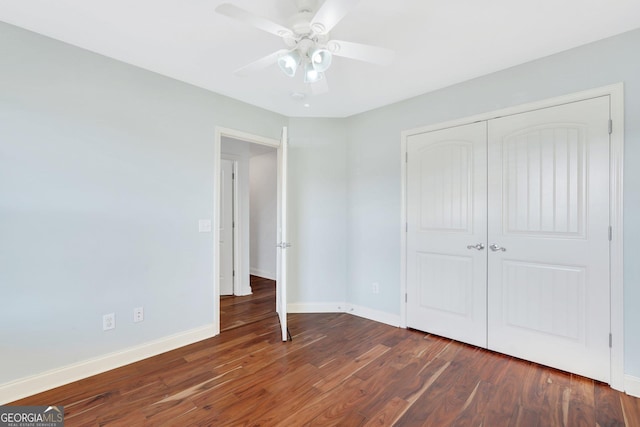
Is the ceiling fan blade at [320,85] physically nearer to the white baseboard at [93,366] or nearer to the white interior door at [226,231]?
the white baseboard at [93,366]

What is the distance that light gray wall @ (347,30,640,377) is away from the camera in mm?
1945

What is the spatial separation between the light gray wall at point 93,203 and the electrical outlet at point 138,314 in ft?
0.10

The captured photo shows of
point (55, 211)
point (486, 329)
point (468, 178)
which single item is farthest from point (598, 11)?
point (55, 211)

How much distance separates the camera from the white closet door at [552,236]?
207cm

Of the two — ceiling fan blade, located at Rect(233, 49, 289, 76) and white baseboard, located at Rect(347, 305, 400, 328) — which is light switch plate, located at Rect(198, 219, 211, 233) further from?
white baseboard, located at Rect(347, 305, 400, 328)

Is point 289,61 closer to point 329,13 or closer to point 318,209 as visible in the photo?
point 329,13

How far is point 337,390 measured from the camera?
2.00 meters

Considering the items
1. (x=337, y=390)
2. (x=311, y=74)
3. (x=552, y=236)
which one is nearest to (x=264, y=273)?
(x=337, y=390)

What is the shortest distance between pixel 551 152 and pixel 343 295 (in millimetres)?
2574

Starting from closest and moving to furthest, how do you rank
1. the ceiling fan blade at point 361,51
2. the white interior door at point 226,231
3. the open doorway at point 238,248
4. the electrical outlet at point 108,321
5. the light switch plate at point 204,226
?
1. the ceiling fan blade at point 361,51
2. the electrical outlet at point 108,321
3. the light switch plate at point 204,226
4. the open doorway at point 238,248
5. the white interior door at point 226,231

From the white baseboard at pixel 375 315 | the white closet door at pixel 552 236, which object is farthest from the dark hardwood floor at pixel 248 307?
the white closet door at pixel 552 236

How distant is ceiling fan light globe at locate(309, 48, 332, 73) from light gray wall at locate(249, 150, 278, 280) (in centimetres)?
387

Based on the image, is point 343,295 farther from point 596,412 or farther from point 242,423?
point 596,412

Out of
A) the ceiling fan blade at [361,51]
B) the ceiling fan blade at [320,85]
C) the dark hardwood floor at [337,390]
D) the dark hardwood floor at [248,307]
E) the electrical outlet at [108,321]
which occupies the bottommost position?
the dark hardwood floor at [248,307]
